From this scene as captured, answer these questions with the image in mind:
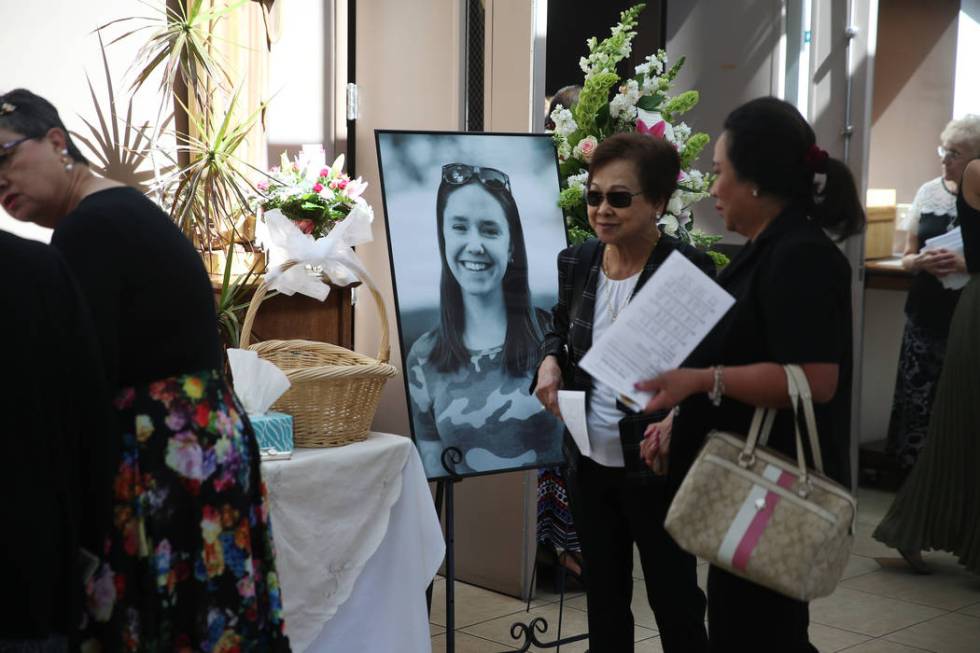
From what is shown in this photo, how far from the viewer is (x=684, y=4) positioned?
5.40 meters

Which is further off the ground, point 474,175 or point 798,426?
point 474,175

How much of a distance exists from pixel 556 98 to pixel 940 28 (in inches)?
124

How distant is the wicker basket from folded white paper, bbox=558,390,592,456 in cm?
47

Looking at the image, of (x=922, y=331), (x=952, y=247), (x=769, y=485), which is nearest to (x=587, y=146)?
(x=769, y=485)

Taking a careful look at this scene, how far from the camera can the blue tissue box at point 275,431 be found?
2.71 metres

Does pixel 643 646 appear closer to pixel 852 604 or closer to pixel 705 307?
pixel 852 604

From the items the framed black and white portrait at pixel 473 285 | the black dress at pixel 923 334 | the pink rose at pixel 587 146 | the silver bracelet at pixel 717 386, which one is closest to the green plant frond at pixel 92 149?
the framed black and white portrait at pixel 473 285

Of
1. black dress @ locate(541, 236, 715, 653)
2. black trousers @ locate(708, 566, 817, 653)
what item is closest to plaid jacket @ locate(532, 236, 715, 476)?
black dress @ locate(541, 236, 715, 653)

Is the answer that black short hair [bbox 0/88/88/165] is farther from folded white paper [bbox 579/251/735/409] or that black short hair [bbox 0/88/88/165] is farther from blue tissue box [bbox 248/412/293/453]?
folded white paper [bbox 579/251/735/409]

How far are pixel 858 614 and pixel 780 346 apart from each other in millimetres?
2369

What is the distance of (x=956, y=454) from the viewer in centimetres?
443

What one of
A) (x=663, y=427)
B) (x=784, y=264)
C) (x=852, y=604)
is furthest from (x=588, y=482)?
(x=852, y=604)

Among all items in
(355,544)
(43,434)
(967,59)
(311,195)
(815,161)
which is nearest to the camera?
(43,434)

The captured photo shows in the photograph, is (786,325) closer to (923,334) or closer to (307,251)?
(307,251)
